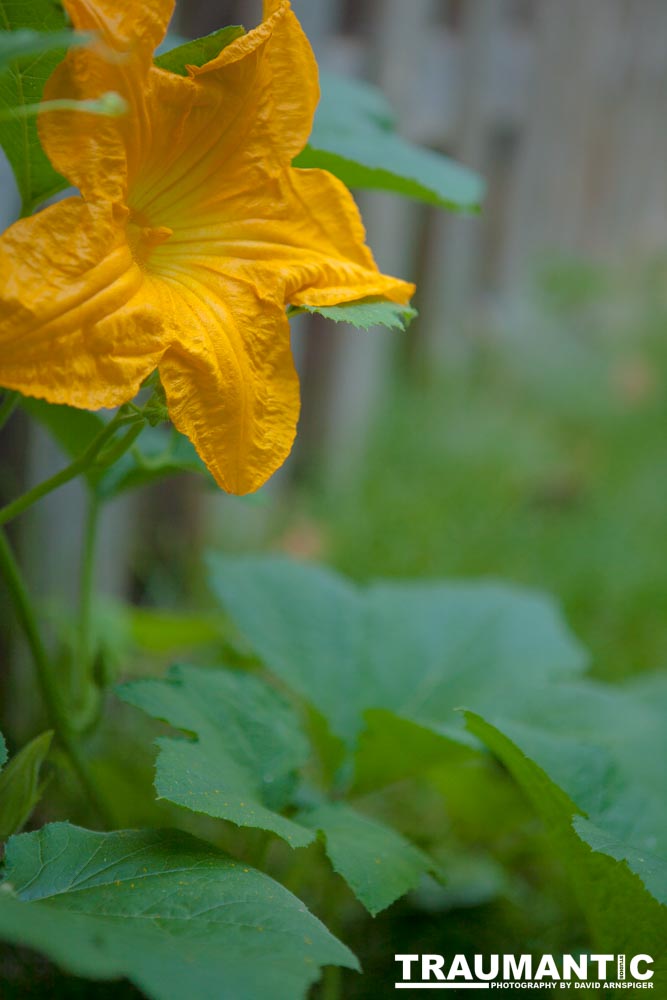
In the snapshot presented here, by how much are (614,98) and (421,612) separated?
12.5ft

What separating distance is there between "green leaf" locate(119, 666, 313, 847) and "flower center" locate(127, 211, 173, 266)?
372 millimetres

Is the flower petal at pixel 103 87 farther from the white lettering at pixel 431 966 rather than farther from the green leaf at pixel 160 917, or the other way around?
the white lettering at pixel 431 966

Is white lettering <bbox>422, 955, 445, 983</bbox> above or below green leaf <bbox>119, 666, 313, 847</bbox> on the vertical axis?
below

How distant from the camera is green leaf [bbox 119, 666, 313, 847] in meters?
0.81

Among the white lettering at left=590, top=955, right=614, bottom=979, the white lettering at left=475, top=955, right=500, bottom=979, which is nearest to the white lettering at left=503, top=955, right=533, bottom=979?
the white lettering at left=475, top=955, right=500, bottom=979

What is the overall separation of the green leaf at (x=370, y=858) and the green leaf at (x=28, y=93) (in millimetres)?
574

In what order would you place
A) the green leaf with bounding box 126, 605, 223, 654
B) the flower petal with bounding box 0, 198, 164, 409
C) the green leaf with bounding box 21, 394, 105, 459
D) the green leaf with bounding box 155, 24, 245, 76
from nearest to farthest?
the flower petal with bounding box 0, 198, 164, 409 < the green leaf with bounding box 155, 24, 245, 76 < the green leaf with bounding box 21, 394, 105, 459 < the green leaf with bounding box 126, 605, 223, 654

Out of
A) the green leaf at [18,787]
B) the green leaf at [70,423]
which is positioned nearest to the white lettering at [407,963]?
the green leaf at [18,787]

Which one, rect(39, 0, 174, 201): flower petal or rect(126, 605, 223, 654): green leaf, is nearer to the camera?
rect(39, 0, 174, 201): flower petal

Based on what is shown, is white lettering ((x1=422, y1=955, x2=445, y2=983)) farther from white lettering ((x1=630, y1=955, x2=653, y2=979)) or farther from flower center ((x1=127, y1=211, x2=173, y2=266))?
flower center ((x1=127, y1=211, x2=173, y2=266))

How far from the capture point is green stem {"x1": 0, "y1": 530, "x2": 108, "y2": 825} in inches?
36.0

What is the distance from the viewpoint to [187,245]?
806 mm

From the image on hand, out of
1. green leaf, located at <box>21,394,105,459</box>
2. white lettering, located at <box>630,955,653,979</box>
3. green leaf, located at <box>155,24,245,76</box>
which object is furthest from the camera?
green leaf, located at <box>21,394,105,459</box>

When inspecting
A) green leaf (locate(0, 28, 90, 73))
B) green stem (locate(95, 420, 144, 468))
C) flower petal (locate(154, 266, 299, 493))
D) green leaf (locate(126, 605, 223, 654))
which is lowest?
green leaf (locate(126, 605, 223, 654))
